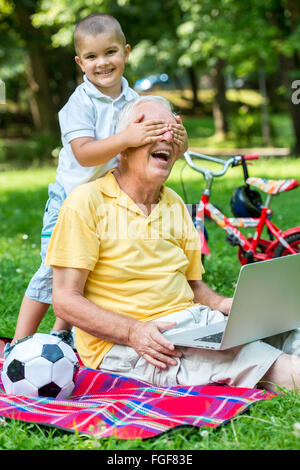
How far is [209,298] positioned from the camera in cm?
332

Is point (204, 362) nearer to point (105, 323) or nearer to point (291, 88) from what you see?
point (105, 323)

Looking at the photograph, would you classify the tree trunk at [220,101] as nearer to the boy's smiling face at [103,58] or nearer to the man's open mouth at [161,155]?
the boy's smiling face at [103,58]

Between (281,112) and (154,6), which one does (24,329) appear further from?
(281,112)

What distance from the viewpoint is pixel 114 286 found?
2.97 m

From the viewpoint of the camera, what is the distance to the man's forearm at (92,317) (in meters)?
2.83

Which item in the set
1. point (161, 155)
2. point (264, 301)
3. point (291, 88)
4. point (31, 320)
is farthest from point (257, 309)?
point (291, 88)

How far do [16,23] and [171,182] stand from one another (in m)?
13.3

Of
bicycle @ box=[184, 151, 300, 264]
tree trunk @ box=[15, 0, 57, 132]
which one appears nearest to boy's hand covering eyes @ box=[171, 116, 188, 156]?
bicycle @ box=[184, 151, 300, 264]

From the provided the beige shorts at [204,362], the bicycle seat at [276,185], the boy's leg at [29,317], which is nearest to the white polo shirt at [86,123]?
the boy's leg at [29,317]

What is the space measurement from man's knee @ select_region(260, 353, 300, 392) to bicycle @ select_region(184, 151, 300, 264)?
2602mm

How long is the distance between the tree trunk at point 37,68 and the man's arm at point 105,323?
60.9 feet

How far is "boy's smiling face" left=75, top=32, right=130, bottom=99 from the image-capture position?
3.45m
